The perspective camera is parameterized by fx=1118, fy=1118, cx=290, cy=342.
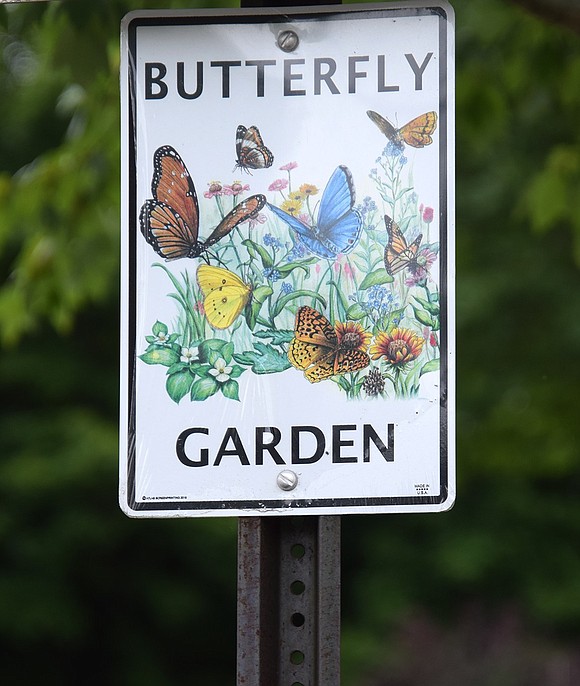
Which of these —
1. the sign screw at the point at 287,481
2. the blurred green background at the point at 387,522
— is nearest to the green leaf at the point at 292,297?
the sign screw at the point at 287,481

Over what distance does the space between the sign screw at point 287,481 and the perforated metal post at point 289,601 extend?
0.07 m

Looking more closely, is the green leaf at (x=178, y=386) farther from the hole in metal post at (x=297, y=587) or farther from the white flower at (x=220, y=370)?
the hole in metal post at (x=297, y=587)

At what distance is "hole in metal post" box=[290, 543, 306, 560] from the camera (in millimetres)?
1626

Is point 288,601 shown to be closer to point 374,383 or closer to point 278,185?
point 374,383

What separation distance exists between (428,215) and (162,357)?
43 centimetres

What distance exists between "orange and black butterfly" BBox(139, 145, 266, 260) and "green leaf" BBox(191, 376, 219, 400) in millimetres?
182

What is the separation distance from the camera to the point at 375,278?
158 centimetres
